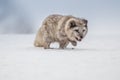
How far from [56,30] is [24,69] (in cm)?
352

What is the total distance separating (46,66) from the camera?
8516 mm

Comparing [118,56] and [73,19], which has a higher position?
[73,19]

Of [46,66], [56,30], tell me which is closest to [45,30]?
[56,30]

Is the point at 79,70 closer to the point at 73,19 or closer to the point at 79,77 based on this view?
the point at 79,77

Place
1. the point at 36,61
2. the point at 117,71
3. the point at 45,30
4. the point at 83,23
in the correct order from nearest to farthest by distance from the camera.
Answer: the point at 117,71, the point at 36,61, the point at 83,23, the point at 45,30

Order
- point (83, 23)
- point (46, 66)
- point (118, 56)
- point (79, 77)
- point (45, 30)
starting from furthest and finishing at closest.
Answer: point (45, 30) → point (83, 23) → point (118, 56) → point (46, 66) → point (79, 77)

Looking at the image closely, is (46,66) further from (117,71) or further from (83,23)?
(83,23)

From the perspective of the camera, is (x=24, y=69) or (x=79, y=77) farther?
(x=24, y=69)

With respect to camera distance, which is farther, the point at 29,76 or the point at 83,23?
the point at 83,23

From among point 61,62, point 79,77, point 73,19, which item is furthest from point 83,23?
point 79,77

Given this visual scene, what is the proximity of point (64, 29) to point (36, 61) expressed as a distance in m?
2.31

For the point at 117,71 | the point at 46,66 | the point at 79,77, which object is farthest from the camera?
the point at 46,66

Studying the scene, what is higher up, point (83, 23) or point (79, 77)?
point (83, 23)

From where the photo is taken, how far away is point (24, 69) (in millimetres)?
8172
